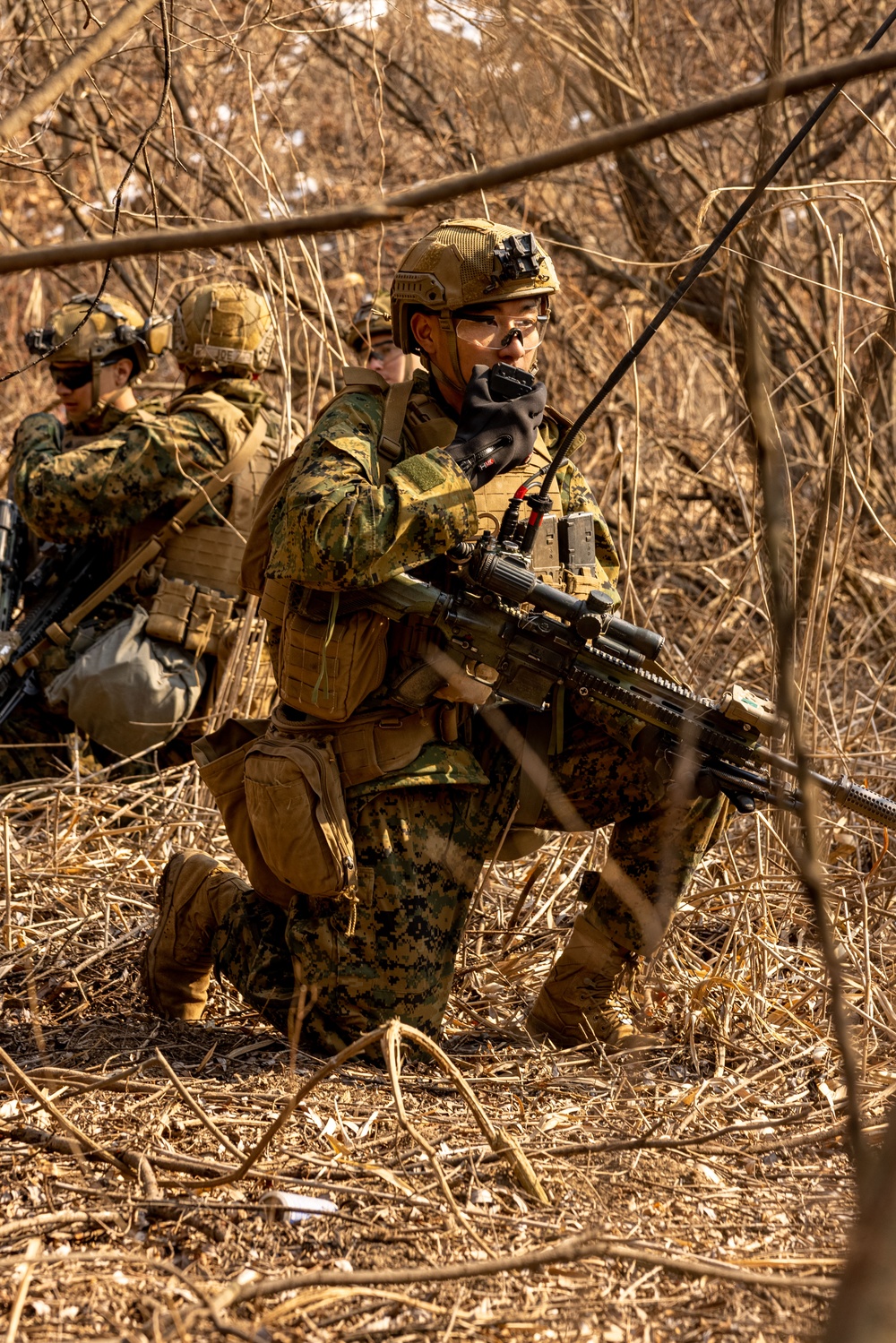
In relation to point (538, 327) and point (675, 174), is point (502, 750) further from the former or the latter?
point (675, 174)

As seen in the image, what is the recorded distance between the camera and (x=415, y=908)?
2.81 meters

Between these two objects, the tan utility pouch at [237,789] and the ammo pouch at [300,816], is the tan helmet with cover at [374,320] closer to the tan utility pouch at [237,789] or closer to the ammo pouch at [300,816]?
the tan utility pouch at [237,789]

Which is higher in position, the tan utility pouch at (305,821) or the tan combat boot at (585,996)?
the tan utility pouch at (305,821)

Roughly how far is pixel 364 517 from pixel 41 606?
2.61m

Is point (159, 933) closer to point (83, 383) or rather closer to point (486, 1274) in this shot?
point (486, 1274)

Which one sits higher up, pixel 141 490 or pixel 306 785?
pixel 141 490

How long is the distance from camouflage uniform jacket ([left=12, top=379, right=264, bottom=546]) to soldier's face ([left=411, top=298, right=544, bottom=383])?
176cm

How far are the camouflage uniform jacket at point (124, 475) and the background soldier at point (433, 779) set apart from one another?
1.72 m

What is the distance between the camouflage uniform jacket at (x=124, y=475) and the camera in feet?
14.8

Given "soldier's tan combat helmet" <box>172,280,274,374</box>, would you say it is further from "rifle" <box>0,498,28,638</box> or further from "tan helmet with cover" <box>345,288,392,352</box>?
"rifle" <box>0,498,28,638</box>

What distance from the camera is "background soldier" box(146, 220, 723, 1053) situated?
274 cm

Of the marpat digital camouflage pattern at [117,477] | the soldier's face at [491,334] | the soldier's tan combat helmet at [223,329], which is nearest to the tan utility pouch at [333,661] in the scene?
the soldier's face at [491,334]

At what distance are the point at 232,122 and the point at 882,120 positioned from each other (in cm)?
284

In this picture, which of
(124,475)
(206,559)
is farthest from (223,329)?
(206,559)
